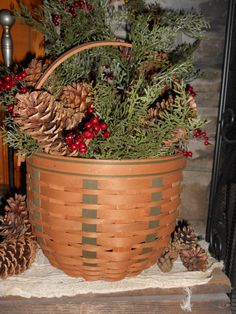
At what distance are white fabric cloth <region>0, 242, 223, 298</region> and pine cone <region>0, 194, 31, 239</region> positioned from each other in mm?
77

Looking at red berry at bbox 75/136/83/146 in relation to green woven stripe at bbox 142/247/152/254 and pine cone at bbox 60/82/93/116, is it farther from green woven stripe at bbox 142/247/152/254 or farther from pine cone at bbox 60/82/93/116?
green woven stripe at bbox 142/247/152/254

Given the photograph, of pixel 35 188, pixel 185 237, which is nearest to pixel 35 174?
pixel 35 188

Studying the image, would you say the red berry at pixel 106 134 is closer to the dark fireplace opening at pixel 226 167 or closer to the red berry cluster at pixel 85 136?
the red berry cluster at pixel 85 136

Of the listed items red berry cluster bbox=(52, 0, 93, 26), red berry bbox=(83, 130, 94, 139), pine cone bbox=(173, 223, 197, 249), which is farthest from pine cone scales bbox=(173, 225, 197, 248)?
red berry cluster bbox=(52, 0, 93, 26)

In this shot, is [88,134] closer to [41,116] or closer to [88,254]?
[41,116]

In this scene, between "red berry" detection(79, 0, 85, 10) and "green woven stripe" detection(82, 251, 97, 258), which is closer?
"green woven stripe" detection(82, 251, 97, 258)

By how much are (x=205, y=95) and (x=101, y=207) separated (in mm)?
602

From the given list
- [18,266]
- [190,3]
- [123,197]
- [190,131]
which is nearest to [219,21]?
[190,3]

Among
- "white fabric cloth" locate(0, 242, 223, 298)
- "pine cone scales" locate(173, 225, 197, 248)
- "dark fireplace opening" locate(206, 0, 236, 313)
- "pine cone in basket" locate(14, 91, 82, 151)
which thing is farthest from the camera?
"dark fireplace opening" locate(206, 0, 236, 313)

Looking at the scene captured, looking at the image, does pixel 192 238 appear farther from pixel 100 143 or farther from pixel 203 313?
pixel 100 143

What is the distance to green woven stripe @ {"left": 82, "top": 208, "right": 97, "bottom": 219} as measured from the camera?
47 cm

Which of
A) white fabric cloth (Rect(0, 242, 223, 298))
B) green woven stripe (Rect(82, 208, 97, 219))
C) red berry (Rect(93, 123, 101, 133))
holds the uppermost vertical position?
red berry (Rect(93, 123, 101, 133))

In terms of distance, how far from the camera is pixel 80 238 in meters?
0.48

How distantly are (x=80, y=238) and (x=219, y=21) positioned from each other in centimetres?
74
